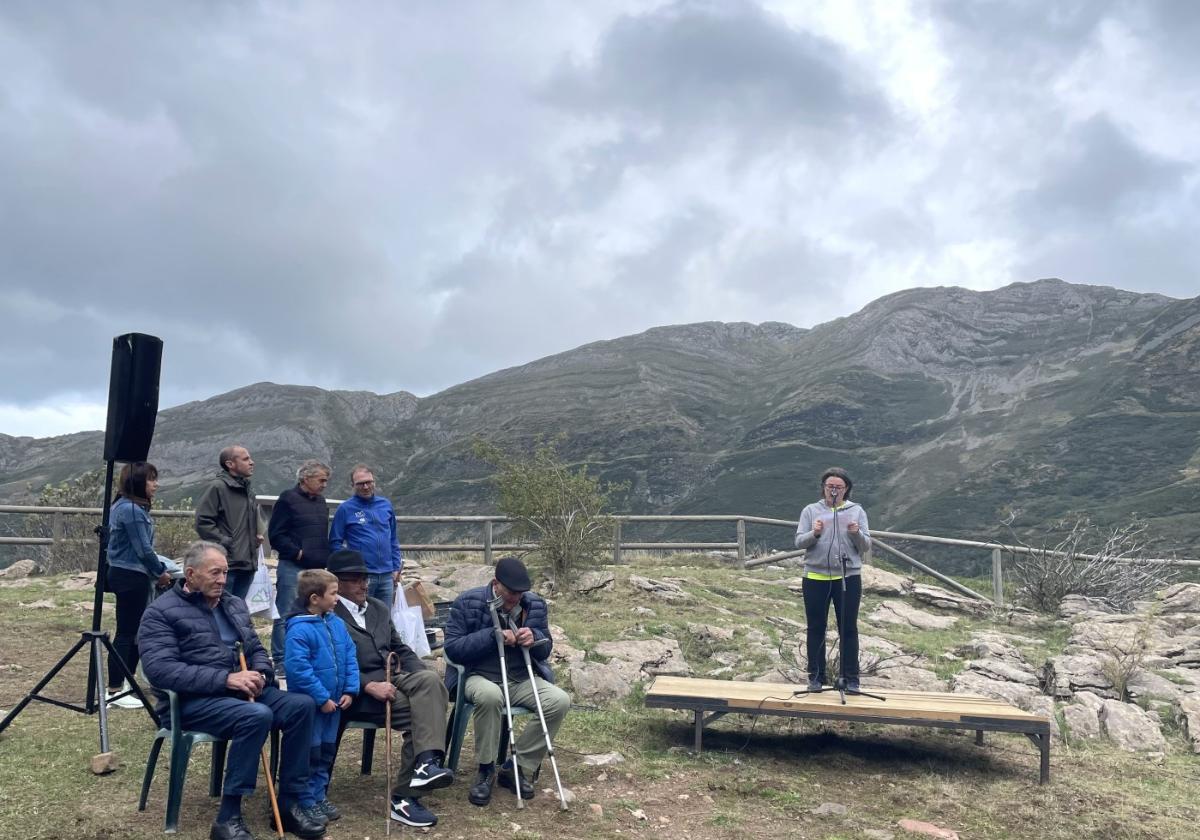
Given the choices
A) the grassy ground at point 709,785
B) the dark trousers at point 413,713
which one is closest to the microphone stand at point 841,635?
the grassy ground at point 709,785

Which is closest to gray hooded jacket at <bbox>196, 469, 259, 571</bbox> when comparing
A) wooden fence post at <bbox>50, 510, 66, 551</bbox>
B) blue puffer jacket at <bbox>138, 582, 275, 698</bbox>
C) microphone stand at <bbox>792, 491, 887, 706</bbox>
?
blue puffer jacket at <bbox>138, 582, 275, 698</bbox>

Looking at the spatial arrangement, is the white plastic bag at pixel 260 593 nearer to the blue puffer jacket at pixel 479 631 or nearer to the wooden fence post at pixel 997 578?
the blue puffer jacket at pixel 479 631

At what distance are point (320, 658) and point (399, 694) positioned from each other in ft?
1.79

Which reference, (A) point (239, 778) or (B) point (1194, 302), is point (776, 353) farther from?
(A) point (239, 778)

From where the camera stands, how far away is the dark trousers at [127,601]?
17.4 feet

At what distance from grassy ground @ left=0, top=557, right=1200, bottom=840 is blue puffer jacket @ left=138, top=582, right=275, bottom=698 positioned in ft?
2.07

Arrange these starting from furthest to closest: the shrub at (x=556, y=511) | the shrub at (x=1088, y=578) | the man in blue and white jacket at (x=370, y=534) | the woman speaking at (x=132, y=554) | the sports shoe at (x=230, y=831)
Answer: the shrub at (x=1088, y=578) → the shrub at (x=556, y=511) → the man in blue and white jacket at (x=370, y=534) → the woman speaking at (x=132, y=554) → the sports shoe at (x=230, y=831)

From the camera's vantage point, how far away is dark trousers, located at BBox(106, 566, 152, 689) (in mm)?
5297

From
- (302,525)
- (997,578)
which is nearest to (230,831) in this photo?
(302,525)

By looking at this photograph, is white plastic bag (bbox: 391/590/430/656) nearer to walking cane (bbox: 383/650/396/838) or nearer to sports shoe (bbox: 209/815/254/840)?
walking cane (bbox: 383/650/396/838)

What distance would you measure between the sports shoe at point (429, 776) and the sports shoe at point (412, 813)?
11cm

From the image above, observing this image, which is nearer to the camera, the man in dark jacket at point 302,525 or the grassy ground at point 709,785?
the grassy ground at point 709,785

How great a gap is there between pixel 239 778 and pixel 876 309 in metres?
99.6

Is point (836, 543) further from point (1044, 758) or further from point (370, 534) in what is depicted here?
point (370, 534)
